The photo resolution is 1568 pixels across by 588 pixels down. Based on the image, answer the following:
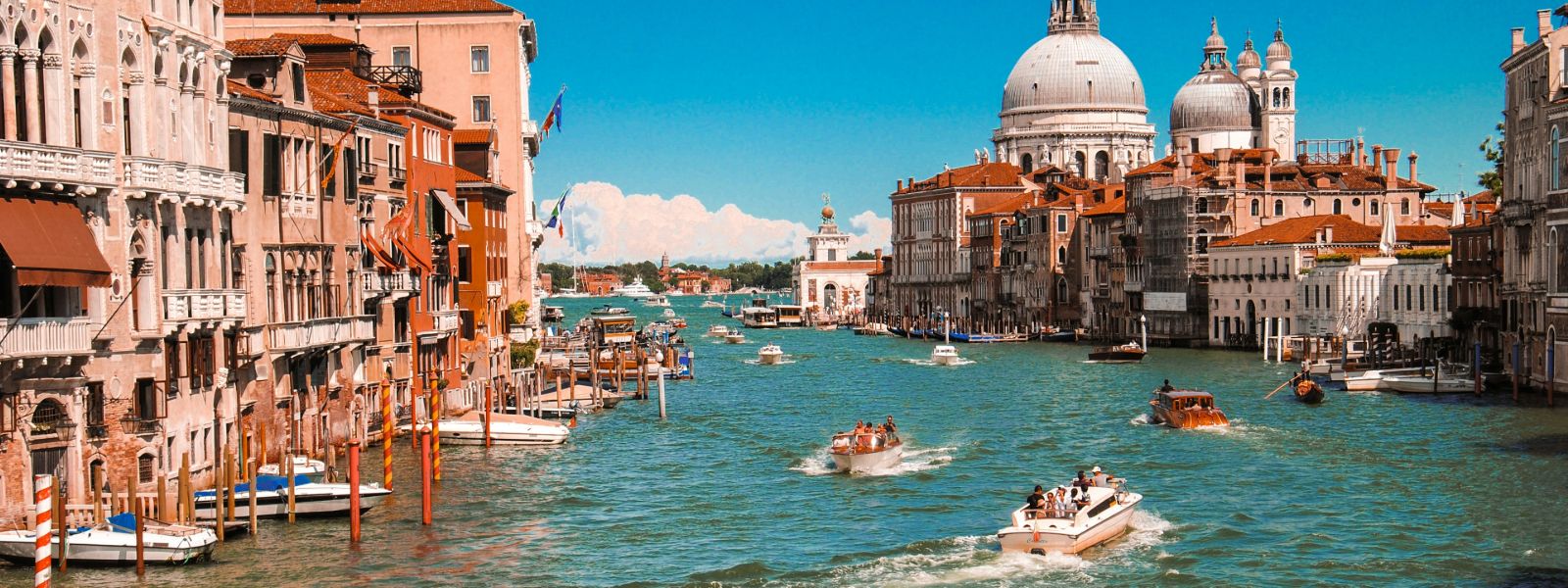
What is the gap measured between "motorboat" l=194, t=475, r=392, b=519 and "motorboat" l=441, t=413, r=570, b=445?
11.0m

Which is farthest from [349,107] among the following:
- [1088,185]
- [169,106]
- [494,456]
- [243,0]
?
[1088,185]

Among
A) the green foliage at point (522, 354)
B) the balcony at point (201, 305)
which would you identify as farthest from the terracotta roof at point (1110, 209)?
the balcony at point (201, 305)

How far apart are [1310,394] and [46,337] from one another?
3683 cm

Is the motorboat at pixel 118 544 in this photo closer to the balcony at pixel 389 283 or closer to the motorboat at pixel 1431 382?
the balcony at pixel 389 283

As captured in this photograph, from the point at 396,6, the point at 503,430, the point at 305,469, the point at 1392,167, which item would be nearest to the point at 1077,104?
the point at 1392,167

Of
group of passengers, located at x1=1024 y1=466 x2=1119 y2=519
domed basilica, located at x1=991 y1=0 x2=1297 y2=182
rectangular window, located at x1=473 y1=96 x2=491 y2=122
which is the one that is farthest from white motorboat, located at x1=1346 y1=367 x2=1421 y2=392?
domed basilica, located at x1=991 y1=0 x2=1297 y2=182

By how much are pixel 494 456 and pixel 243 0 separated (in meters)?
24.3

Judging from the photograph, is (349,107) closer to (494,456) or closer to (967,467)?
(494,456)

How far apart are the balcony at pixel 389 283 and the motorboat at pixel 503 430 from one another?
9.63ft

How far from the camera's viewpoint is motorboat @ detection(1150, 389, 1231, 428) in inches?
1811

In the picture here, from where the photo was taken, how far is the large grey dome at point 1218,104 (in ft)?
456

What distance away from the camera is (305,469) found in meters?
31.0

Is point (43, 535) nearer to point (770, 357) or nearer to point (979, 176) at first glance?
point (770, 357)

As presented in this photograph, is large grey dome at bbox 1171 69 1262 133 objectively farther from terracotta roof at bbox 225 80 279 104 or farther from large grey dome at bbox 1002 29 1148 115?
terracotta roof at bbox 225 80 279 104
